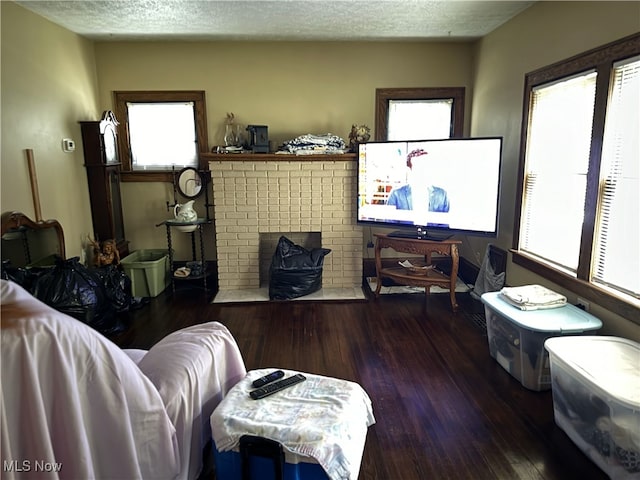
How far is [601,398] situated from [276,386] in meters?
1.36

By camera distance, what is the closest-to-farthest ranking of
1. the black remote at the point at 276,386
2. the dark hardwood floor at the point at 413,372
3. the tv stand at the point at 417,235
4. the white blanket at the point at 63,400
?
the white blanket at the point at 63,400 < the black remote at the point at 276,386 < the dark hardwood floor at the point at 413,372 < the tv stand at the point at 417,235

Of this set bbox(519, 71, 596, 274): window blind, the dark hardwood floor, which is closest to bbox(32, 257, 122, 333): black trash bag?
the dark hardwood floor

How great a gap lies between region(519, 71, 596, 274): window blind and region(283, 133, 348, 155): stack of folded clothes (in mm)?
1730

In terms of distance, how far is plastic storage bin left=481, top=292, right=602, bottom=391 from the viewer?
224cm

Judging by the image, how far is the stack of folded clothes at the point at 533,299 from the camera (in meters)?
2.46

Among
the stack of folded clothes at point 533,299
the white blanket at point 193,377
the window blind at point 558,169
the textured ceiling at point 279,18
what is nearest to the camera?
the white blanket at point 193,377

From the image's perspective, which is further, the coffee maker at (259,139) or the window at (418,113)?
the window at (418,113)

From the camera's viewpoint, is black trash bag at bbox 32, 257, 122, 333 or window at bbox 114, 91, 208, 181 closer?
black trash bag at bbox 32, 257, 122, 333

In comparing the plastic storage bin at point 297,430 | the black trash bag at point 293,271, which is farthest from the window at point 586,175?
the black trash bag at point 293,271

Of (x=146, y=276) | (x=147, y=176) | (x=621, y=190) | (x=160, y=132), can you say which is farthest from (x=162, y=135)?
(x=621, y=190)

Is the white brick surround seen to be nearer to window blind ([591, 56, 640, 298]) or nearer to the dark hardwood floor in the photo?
the dark hardwood floor

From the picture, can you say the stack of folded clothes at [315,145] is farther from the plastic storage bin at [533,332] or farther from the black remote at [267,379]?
the black remote at [267,379]

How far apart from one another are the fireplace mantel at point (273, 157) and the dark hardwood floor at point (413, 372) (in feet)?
4.58

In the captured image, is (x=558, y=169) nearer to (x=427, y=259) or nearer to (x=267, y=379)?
(x=427, y=259)
